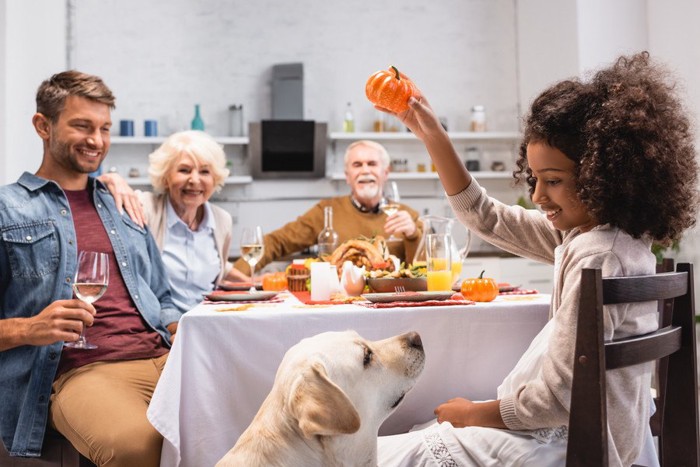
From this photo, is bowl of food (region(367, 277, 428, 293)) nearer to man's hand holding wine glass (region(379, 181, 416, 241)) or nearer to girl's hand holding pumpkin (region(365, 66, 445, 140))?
girl's hand holding pumpkin (region(365, 66, 445, 140))

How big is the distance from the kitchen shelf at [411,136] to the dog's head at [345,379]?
202 inches

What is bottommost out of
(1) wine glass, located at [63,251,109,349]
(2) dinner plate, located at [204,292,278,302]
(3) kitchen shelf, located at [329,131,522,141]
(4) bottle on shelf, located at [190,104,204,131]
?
(2) dinner plate, located at [204,292,278,302]

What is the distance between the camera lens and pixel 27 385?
202 cm

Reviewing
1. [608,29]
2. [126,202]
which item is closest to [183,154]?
[126,202]

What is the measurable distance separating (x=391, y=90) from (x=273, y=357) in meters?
0.78

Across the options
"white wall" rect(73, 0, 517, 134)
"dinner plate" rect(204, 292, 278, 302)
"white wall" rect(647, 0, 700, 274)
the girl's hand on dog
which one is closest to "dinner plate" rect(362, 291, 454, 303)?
"dinner plate" rect(204, 292, 278, 302)

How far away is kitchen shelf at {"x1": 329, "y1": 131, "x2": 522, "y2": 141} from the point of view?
653 cm

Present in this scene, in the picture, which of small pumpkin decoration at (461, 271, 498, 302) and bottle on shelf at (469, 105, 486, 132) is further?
bottle on shelf at (469, 105, 486, 132)

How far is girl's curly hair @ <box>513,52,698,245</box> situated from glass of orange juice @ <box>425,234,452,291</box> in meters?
0.76

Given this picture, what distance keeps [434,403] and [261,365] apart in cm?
49

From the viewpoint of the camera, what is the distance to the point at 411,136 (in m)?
6.67

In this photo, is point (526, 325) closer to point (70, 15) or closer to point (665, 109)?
point (665, 109)

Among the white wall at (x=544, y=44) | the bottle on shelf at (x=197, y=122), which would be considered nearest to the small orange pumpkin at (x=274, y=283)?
the white wall at (x=544, y=44)

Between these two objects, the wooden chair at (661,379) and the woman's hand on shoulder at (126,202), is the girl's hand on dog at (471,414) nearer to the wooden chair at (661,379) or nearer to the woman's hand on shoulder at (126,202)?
the wooden chair at (661,379)
